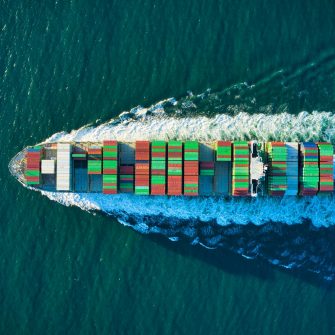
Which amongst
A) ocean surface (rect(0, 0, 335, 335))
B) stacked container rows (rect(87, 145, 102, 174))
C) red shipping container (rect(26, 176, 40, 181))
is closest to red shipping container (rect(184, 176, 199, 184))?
ocean surface (rect(0, 0, 335, 335))

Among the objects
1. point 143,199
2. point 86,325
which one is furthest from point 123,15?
point 86,325

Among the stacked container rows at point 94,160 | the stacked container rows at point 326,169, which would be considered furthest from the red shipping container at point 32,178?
the stacked container rows at point 326,169

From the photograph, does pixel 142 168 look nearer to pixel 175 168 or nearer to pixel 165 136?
pixel 175 168

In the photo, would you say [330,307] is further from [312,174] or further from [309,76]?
[309,76]

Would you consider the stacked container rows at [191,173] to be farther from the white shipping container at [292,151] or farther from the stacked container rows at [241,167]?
the white shipping container at [292,151]

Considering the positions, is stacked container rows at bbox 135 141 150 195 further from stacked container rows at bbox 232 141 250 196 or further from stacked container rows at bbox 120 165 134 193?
stacked container rows at bbox 232 141 250 196

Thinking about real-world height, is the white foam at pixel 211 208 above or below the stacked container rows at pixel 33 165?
below

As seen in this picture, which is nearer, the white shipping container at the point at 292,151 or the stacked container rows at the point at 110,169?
the stacked container rows at the point at 110,169
